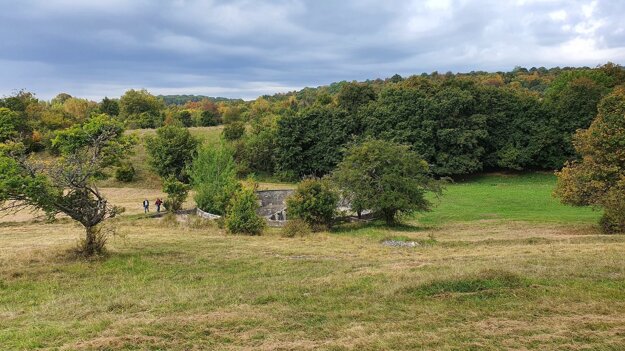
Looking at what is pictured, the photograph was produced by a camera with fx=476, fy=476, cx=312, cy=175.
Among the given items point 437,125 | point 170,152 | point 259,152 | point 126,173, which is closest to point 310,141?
point 259,152

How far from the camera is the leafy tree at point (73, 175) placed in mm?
14734

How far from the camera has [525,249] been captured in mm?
17516

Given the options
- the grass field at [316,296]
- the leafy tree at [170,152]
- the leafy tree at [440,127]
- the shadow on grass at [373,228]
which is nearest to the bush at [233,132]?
the leafy tree at [170,152]

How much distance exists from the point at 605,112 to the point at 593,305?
2270 cm

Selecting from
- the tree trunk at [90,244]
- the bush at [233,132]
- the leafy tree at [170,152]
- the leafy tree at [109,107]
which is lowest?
the tree trunk at [90,244]

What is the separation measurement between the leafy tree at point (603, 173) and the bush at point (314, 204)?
13158 millimetres

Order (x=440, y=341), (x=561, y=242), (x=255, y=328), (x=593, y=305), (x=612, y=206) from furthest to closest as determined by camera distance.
Result: (x=612, y=206) < (x=561, y=242) < (x=593, y=305) < (x=255, y=328) < (x=440, y=341)

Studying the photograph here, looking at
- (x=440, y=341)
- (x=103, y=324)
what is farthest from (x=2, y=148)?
(x=440, y=341)

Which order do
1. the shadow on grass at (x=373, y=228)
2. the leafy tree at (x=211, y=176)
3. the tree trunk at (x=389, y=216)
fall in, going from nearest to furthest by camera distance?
the shadow on grass at (x=373, y=228), the tree trunk at (x=389, y=216), the leafy tree at (x=211, y=176)

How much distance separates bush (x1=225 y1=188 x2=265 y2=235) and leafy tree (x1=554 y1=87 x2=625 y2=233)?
17.2m

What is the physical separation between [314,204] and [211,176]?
12746 mm

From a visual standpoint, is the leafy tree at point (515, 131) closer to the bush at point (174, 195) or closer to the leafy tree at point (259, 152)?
the leafy tree at point (259, 152)

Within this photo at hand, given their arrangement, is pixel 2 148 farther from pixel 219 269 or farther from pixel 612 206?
pixel 612 206

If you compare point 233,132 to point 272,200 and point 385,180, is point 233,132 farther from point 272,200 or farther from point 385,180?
point 385,180
